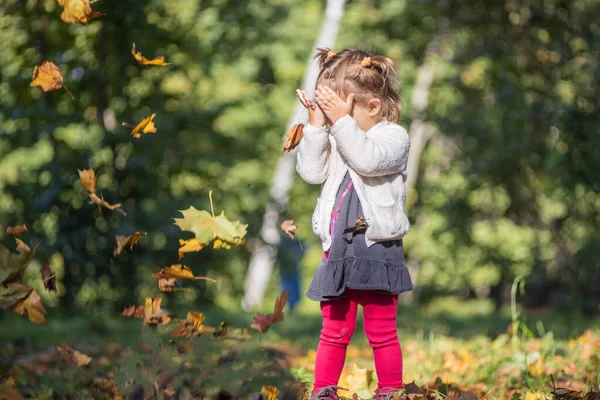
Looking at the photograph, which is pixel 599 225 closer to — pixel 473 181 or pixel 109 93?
pixel 473 181

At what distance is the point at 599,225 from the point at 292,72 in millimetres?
9744

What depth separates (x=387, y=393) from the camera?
2.56m

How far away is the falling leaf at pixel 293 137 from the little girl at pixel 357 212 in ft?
0.09

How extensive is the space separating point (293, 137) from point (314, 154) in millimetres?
97

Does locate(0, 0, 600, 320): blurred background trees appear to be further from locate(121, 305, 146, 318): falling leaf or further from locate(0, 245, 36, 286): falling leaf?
locate(0, 245, 36, 286): falling leaf

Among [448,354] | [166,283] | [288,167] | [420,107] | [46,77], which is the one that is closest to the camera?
[166,283]

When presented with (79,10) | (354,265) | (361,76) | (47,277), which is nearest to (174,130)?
(79,10)

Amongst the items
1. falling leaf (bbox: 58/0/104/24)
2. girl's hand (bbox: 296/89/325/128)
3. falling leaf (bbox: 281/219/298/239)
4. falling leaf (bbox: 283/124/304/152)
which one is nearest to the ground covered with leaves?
falling leaf (bbox: 281/219/298/239)

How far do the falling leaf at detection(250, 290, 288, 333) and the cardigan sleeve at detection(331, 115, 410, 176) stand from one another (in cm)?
51

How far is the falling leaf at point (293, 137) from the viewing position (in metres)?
2.64

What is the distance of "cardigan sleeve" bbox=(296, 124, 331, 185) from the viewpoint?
2627 mm

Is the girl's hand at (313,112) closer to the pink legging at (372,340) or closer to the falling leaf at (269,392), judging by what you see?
the pink legging at (372,340)

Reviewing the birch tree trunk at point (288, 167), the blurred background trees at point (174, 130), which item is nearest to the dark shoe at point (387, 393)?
the blurred background trees at point (174, 130)

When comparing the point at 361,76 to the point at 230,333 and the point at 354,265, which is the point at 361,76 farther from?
the point at 230,333
